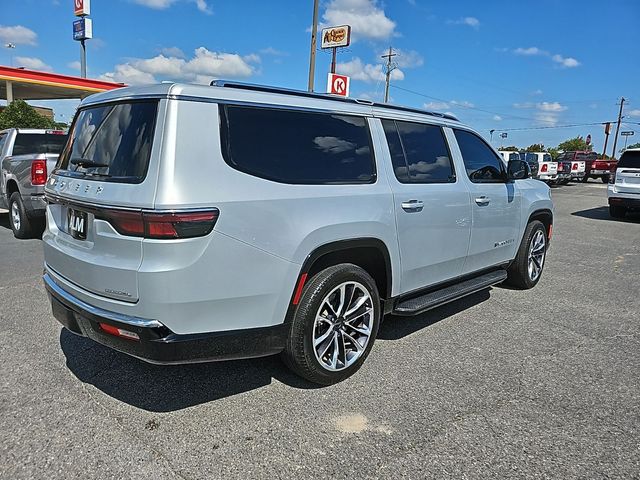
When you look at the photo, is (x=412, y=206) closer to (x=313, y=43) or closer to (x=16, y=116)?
(x=313, y=43)

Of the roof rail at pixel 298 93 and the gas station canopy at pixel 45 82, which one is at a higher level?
the gas station canopy at pixel 45 82

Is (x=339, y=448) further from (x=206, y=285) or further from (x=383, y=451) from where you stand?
(x=206, y=285)

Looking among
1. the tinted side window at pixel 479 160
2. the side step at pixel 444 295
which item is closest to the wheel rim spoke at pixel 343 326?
the side step at pixel 444 295

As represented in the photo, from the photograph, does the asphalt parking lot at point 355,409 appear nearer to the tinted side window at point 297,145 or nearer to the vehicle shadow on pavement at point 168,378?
the vehicle shadow on pavement at point 168,378

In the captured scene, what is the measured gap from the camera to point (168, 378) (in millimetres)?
3414

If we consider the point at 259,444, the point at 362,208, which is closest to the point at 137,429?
the point at 259,444

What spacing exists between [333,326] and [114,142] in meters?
1.82


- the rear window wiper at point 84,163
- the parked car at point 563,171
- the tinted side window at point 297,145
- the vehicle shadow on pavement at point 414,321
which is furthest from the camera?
the parked car at point 563,171

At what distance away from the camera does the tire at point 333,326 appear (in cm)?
311

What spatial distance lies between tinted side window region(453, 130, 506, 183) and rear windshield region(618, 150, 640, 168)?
9299 millimetres

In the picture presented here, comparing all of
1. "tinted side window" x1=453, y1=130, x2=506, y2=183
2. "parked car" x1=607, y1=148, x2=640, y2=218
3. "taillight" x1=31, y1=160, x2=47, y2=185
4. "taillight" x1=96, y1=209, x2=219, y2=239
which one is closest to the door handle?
"tinted side window" x1=453, y1=130, x2=506, y2=183

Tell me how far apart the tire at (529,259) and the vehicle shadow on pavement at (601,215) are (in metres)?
8.59

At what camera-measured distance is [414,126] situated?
4.11m

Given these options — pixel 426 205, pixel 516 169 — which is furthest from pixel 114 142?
pixel 516 169
